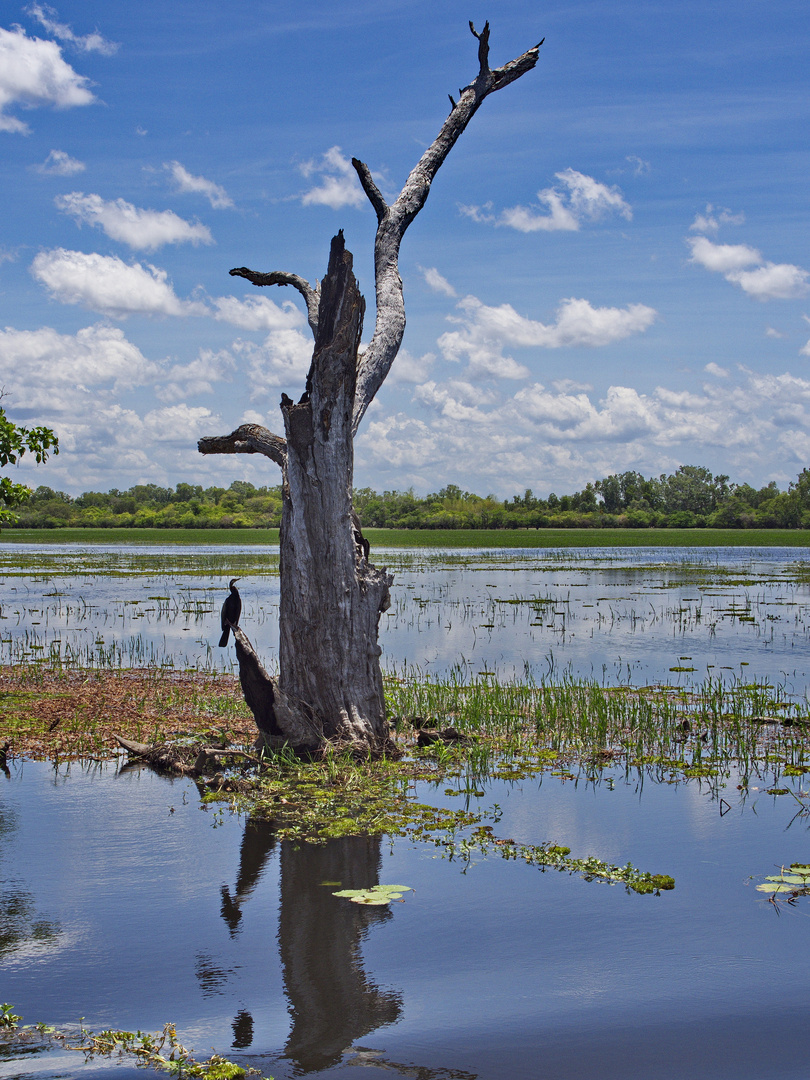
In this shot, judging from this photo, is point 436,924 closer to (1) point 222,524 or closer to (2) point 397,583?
(2) point 397,583

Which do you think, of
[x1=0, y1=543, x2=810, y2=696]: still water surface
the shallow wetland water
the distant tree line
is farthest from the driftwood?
the distant tree line

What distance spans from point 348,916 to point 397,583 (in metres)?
26.1

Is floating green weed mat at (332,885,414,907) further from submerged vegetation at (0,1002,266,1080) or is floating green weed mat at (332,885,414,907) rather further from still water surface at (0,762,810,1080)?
submerged vegetation at (0,1002,266,1080)

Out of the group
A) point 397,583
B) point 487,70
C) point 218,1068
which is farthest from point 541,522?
point 218,1068

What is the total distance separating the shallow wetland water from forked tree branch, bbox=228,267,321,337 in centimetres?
568

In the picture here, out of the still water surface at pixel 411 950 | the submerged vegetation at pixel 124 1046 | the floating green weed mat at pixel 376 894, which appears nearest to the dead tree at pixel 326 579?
the still water surface at pixel 411 950

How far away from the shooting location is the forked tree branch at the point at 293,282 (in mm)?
10289

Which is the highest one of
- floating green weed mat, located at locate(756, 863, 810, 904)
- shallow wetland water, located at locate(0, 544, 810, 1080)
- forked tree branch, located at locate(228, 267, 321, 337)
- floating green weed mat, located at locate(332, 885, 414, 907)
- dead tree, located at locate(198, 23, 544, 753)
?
forked tree branch, located at locate(228, 267, 321, 337)

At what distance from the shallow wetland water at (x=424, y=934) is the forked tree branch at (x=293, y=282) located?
568cm

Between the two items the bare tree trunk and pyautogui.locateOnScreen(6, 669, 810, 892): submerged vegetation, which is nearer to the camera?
pyautogui.locateOnScreen(6, 669, 810, 892): submerged vegetation

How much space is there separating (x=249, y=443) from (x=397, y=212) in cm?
336

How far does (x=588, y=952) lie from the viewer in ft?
14.7

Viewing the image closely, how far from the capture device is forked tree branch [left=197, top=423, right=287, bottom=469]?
889 cm

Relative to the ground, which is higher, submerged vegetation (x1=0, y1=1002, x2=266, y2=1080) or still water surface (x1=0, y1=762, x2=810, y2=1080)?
submerged vegetation (x1=0, y1=1002, x2=266, y2=1080)
